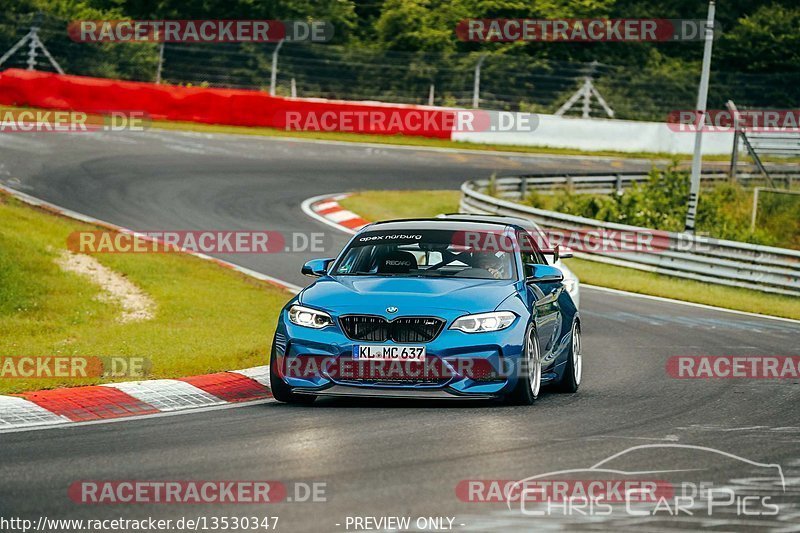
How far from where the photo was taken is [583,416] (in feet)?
32.9

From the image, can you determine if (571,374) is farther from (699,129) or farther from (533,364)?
(699,129)

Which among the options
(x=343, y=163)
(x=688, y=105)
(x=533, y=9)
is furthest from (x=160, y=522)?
(x=533, y=9)

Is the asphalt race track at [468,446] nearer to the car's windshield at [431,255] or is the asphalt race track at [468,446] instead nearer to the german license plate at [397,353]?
the german license plate at [397,353]

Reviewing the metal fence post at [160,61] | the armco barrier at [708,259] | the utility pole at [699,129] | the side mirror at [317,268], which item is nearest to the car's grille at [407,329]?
the side mirror at [317,268]

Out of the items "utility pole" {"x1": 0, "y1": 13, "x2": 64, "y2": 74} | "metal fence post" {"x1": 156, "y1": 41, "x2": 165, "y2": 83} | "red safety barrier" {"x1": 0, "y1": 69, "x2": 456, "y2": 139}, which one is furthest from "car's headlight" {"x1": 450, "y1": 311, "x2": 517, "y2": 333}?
"metal fence post" {"x1": 156, "y1": 41, "x2": 165, "y2": 83}

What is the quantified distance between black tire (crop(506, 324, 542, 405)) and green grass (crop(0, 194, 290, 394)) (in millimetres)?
2951

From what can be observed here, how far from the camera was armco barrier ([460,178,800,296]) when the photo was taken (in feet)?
76.9

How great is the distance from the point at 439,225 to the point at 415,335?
1.94 metres

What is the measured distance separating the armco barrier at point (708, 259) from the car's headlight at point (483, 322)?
14023mm

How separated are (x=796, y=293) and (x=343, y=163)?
14.3 metres

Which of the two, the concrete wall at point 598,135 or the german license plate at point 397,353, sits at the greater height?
the concrete wall at point 598,135

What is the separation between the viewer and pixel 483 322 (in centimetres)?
1027

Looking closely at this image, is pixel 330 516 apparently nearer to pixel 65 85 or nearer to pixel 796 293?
pixel 796 293

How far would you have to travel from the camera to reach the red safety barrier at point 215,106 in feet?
121
